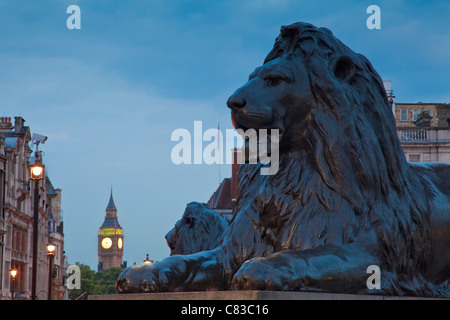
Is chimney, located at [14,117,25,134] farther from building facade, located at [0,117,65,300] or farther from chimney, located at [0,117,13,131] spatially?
chimney, located at [0,117,13,131]

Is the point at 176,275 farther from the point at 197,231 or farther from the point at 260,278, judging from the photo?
the point at 197,231

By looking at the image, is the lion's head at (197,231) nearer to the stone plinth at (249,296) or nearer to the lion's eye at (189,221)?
the lion's eye at (189,221)

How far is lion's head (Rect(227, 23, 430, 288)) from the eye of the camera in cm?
459

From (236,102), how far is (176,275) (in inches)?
44.8

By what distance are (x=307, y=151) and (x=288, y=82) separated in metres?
0.42

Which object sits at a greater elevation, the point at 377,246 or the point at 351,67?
the point at 351,67

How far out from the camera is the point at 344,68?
4.95m

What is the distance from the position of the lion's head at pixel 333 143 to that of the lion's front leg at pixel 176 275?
46 centimetres

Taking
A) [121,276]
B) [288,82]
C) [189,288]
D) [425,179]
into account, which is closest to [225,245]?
[189,288]

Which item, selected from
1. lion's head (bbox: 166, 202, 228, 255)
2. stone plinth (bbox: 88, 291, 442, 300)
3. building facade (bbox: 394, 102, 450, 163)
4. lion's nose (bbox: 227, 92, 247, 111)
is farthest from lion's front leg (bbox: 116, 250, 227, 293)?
building facade (bbox: 394, 102, 450, 163)

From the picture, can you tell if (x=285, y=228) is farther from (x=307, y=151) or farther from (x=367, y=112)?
(x=367, y=112)

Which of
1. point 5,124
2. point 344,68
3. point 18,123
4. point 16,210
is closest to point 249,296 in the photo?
point 344,68

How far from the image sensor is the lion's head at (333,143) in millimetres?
4586
